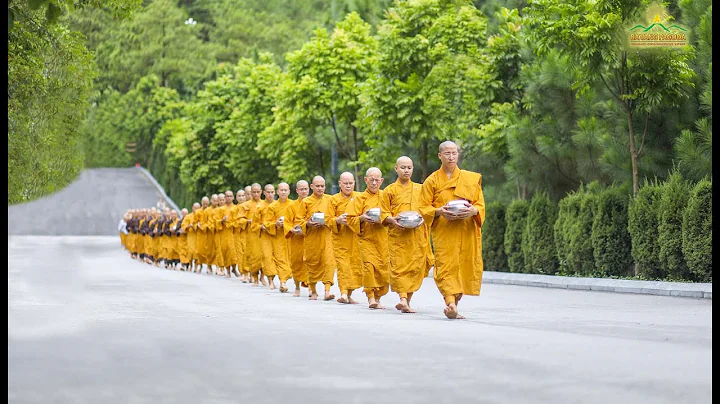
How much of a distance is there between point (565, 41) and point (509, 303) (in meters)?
7.34

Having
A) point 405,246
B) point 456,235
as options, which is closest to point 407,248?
point 405,246

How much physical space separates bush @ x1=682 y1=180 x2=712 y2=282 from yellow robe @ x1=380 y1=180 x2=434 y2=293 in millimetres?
6022

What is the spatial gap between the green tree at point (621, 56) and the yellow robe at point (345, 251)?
20.6ft

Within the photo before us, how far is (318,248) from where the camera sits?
21.2 metres

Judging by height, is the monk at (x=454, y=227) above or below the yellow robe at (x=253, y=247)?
above

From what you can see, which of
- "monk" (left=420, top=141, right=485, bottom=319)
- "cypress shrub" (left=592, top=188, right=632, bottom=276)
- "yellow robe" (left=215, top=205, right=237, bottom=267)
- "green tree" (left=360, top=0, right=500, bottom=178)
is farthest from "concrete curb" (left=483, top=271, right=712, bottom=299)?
"yellow robe" (left=215, top=205, right=237, bottom=267)

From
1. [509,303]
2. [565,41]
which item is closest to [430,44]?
[565,41]

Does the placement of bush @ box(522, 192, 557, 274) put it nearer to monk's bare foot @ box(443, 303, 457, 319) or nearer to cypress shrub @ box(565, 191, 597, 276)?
cypress shrub @ box(565, 191, 597, 276)

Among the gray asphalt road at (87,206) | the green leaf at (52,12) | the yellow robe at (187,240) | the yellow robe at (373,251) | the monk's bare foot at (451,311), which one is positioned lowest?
the gray asphalt road at (87,206)

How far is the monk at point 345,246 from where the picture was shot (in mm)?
19094

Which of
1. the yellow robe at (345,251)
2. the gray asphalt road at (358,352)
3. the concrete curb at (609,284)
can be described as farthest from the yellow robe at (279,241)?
the gray asphalt road at (358,352)

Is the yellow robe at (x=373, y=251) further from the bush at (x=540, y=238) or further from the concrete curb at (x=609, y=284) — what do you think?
the bush at (x=540, y=238)

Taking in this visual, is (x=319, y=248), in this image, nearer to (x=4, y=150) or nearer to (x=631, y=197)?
(x=631, y=197)

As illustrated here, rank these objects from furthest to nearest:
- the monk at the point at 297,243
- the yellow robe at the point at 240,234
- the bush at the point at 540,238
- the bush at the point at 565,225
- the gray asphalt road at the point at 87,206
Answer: the gray asphalt road at the point at 87,206 < the yellow robe at the point at 240,234 < the bush at the point at 540,238 < the bush at the point at 565,225 < the monk at the point at 297,243
